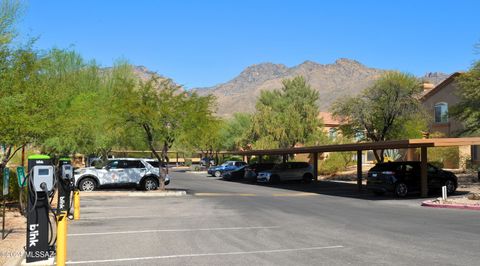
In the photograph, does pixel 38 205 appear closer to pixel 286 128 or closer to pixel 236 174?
pixel 236 174

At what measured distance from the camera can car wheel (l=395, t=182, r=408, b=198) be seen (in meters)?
24.1

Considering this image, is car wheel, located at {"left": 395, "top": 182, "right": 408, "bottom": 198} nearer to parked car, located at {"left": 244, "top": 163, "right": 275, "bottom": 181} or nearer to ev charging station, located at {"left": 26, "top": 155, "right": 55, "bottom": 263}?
parked car, located at {"left": 244, "top": 163, "right": 275, "bottom": 181}

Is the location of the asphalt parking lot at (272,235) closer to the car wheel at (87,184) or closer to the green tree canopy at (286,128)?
the car wheel at (87,184)

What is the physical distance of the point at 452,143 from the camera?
71.7ft

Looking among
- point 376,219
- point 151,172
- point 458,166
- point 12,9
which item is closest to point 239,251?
point 376,219

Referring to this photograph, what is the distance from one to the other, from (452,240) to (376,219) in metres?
4.30

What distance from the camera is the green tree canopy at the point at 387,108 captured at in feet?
122

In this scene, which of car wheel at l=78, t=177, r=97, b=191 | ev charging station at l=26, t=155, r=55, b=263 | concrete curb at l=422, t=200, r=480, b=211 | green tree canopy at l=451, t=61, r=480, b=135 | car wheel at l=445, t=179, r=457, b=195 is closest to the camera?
ev charging station at l=26, t=155, r=55, b=263

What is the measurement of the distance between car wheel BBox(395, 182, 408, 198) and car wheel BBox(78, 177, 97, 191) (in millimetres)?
14484

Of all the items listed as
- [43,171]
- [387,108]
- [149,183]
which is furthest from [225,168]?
[43,171]

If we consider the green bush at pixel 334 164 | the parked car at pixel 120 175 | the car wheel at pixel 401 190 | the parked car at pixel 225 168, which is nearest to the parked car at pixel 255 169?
the parked car at pixel 225 168

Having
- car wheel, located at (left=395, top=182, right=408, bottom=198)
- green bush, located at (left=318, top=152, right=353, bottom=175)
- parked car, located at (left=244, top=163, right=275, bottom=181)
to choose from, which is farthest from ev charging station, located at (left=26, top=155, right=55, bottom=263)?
green bush, located at (left=318, top=152, right=353, bottom=175)

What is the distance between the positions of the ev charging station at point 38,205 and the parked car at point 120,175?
1772 centimetres

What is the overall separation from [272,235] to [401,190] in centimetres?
1406
